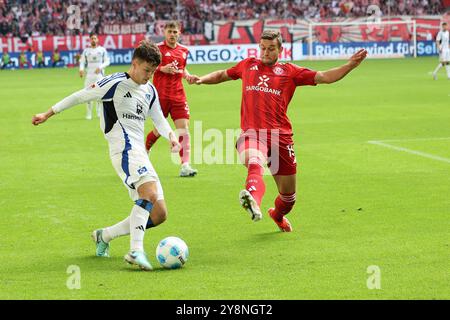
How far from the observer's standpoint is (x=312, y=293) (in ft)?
23.1

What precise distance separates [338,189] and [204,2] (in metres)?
47.0

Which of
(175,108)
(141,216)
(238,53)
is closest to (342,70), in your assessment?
(141,216)

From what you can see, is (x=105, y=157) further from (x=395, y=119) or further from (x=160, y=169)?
(x=395, y=119)

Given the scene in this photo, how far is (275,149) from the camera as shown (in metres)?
9.58

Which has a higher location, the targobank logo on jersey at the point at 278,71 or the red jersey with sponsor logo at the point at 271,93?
the targobank logo on jersey at the point at 278,71

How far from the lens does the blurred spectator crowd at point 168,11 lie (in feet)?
177

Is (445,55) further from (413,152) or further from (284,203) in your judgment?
(284,203)

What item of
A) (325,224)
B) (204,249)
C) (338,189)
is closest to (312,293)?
(204,249)

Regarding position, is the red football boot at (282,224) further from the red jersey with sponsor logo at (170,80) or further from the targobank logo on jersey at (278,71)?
the red jersey with sponsor logo at (170,80)

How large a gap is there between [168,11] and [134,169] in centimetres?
5005

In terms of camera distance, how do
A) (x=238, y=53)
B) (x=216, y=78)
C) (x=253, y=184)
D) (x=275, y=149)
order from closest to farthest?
(x=253, y=184) < (x=275, y=149) < (x=216, y=78) < (x=238, y=53)

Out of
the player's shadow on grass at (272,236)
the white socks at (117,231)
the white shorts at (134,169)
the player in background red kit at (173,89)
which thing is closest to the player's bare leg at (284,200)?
the player's shadow on grass at (272,236)

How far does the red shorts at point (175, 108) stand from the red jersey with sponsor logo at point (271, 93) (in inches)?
192

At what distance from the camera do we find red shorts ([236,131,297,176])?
959 centimetres
